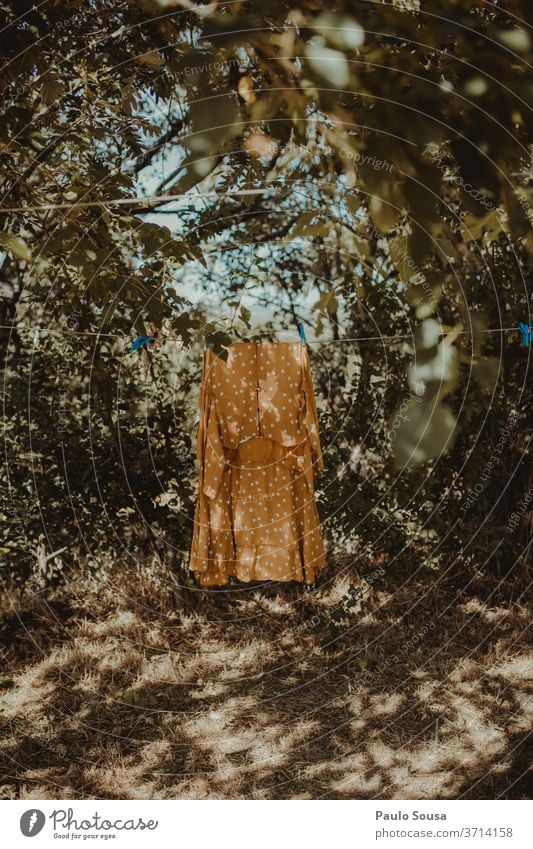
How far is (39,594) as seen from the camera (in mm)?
3303

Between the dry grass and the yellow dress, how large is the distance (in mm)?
514

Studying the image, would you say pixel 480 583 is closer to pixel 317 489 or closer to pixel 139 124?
pixel 317 489

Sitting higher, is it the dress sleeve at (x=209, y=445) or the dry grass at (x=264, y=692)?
the dress sleeve at (x=209, y=445)

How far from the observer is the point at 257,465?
2.58 m

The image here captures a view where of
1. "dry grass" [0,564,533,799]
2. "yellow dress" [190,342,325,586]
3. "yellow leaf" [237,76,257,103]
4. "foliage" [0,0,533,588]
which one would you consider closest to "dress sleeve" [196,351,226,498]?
"yellow dress" [190,342,325,586]

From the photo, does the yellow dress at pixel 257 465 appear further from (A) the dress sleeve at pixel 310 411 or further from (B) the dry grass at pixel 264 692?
(B) the dry grass at pixel 264 692

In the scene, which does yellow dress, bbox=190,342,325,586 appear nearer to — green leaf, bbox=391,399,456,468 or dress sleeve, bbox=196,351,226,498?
dress sleeve, bbox=196,351,226,498

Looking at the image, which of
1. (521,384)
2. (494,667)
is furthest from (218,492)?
(521,384)

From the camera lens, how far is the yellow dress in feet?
8.13

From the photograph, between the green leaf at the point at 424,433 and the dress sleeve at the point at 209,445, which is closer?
the green leaf at the point at 424,433

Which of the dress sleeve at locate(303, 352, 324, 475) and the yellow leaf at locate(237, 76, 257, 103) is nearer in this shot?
the yellow leaf at locate(237, 76, 257, 103)

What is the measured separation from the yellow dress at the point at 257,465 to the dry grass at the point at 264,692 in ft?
1.69

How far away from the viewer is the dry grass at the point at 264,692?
2160mm
